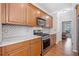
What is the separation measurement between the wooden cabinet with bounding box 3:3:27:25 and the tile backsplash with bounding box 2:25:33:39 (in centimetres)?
34

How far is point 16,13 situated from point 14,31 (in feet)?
2.23

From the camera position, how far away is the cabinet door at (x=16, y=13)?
93.1 inches

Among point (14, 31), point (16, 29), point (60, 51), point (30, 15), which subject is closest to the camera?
point (14, 31)

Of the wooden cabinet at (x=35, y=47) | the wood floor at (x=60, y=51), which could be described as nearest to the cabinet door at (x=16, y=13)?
the wooden cabinet at (x=35, y=47)

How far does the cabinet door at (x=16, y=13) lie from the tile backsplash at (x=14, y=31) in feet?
1.11

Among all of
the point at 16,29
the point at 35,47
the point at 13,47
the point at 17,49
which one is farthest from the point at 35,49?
the point at 13,47

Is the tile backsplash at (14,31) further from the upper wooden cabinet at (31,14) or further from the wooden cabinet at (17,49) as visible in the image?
the wooden cabinet at (17,49)

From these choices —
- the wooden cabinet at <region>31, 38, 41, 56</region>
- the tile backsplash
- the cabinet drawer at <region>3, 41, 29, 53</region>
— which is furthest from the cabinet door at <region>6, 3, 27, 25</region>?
the wooden cabinet at <region>31, 38, 41, 56</region>

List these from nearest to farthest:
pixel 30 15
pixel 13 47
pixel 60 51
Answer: pixel 13 47 < pixel 30 15 < pixel 60 51

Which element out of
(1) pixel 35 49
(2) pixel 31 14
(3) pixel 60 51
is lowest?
(3) pixel 60 51

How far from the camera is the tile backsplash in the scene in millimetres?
2737

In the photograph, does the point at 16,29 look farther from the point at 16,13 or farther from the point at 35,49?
the point at 35,49

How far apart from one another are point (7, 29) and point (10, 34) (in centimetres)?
19

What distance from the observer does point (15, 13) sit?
2650 mm
